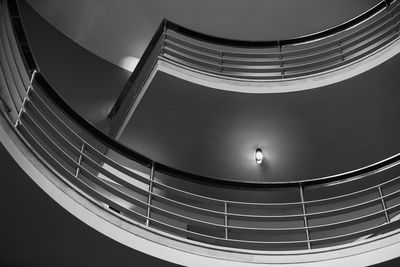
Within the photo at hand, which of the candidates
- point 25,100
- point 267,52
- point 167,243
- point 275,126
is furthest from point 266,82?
point 25,100

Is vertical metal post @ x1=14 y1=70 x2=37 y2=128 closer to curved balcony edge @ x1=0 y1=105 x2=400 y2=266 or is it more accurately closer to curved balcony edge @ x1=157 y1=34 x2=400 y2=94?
curved balcony edge @ x1=0 y1=105 x2=400 y2=266

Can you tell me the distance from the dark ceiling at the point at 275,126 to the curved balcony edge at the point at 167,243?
3.35 m

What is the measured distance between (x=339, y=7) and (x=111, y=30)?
14.8ft

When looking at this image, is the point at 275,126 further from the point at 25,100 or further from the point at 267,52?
the point at 25,100

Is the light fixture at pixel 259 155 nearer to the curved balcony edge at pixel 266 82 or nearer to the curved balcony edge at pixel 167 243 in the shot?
the curved balcony edge at pixel 266 82

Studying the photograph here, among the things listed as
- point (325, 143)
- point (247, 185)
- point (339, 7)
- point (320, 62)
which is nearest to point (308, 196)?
point (325, 143)

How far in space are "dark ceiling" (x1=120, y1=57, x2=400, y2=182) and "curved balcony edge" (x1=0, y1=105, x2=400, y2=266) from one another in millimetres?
3347

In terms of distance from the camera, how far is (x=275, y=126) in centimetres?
1068

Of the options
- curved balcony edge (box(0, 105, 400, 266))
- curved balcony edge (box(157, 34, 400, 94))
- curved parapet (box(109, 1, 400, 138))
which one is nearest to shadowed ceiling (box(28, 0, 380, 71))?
curved parapet (box(109, 1, 400, 138))

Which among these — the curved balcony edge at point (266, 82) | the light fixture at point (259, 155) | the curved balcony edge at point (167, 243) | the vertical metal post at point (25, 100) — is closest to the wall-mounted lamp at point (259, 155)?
the light fixture at point (259, 155)

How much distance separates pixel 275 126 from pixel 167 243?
12.5 feet

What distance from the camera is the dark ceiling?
10.3 m

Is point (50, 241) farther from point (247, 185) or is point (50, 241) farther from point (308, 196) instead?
point (308, 196)

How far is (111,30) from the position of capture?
44.0 feet
